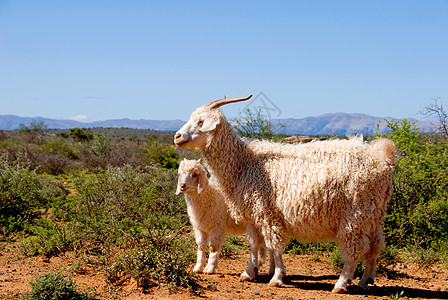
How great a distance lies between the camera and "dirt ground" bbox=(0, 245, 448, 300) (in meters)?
6.21

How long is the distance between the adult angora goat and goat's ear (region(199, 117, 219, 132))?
0.02 meters

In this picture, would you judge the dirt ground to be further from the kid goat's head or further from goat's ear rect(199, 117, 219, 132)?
goat's ear rect(199, 117, 219, 132)

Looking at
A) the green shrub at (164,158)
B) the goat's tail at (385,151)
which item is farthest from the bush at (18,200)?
the green shrub at (164,158)

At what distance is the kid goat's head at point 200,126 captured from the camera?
6.90 m

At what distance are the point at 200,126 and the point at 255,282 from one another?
2.70 m

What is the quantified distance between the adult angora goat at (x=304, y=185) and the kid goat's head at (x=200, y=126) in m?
0.02

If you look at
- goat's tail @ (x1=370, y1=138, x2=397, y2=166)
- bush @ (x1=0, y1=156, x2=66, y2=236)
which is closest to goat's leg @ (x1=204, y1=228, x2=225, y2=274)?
goat's tail @ (x1=370, y1=138, x2=397, y2=166)

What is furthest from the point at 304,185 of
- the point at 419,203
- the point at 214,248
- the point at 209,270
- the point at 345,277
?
the point at 419,203

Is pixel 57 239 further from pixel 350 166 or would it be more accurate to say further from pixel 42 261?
pixel 350 166

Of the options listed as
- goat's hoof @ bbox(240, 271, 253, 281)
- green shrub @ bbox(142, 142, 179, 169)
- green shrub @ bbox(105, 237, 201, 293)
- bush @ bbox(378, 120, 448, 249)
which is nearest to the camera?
green shrub @ bbox(105, 237, 201, 293)

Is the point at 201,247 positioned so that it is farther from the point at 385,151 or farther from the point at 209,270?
the point at 385,151

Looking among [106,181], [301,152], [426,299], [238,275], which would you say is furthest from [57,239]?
[426,299]

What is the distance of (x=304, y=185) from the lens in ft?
21.5

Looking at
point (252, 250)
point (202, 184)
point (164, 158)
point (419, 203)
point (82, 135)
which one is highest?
point (202, 184)
